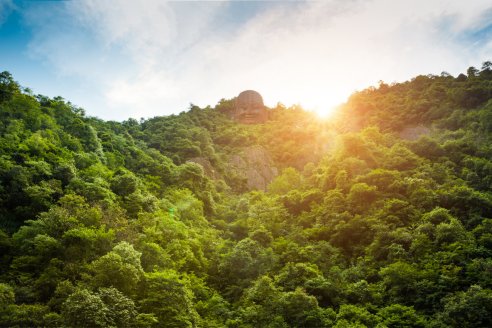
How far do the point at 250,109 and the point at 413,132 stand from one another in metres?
29.4

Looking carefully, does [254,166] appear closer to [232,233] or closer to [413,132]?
[232,233]

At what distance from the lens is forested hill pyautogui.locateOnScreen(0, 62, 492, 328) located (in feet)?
58.2

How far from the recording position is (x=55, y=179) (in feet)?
83.7

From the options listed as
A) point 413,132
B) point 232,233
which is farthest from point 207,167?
point 413,132

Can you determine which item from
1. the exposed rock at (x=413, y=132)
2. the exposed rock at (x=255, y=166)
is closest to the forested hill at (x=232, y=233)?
the exposed rock at (x=413, y=132)

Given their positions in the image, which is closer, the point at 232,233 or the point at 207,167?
the point at 232,233

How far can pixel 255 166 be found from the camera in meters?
53.3

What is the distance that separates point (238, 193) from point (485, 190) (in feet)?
91.0

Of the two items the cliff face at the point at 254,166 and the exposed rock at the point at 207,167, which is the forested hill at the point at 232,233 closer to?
the exposed rock at the point at 207,167

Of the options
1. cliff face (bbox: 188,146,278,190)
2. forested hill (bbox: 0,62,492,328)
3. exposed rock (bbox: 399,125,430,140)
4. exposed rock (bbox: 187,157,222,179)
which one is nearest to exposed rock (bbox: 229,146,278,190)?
cliff face (bbox: 188,146,278,190)

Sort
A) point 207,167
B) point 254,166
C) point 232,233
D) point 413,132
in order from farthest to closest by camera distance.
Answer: point 254,166
point 413,132
point 207,167
point 232,233

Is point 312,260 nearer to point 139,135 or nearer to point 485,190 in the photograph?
point 485,190

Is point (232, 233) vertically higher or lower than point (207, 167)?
lower

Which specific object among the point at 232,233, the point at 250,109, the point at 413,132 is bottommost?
the point at 232,233
